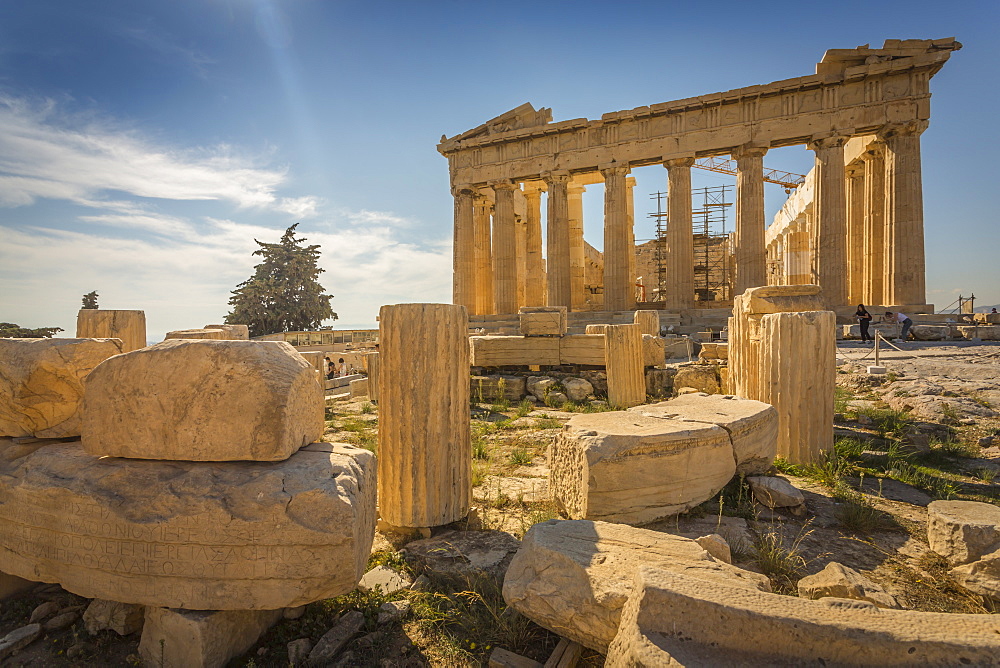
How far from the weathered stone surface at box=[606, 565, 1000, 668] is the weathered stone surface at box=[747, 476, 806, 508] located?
1861mm

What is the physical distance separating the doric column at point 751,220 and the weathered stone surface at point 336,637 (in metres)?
17.2

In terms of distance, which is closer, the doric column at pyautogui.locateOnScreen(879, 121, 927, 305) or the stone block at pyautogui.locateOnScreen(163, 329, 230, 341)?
the stone block at pyautogui.locateOnScreen(163, 329, 230, 341)

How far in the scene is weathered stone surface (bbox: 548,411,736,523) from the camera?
10.9 ft

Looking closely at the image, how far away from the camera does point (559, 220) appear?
759 inches

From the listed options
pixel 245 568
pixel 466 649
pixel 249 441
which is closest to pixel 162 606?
pixel 245 568

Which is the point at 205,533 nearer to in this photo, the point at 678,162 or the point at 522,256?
the point at 678,162

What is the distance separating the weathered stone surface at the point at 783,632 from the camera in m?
1.61

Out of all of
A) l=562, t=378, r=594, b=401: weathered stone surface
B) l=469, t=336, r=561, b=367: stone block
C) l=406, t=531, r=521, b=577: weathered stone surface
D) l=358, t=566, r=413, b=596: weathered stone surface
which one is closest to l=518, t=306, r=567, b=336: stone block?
l=469, t=336, r=561, b=367: stone block

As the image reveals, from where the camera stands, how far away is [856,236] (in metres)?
17.6

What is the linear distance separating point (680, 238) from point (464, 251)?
889cm

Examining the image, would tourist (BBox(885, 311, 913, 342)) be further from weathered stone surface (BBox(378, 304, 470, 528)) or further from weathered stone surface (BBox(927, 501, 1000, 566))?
weathered stone surface (BBox(378, 304, 470, 528))

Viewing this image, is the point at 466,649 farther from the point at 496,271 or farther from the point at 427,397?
the point at 496,271

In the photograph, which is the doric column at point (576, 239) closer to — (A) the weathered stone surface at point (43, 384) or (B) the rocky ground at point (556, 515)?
(B) the rocky ground at point (556, 515)

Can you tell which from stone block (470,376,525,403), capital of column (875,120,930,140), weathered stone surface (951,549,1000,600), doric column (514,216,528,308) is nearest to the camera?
weathered stone surface (951,549,1000,600)
